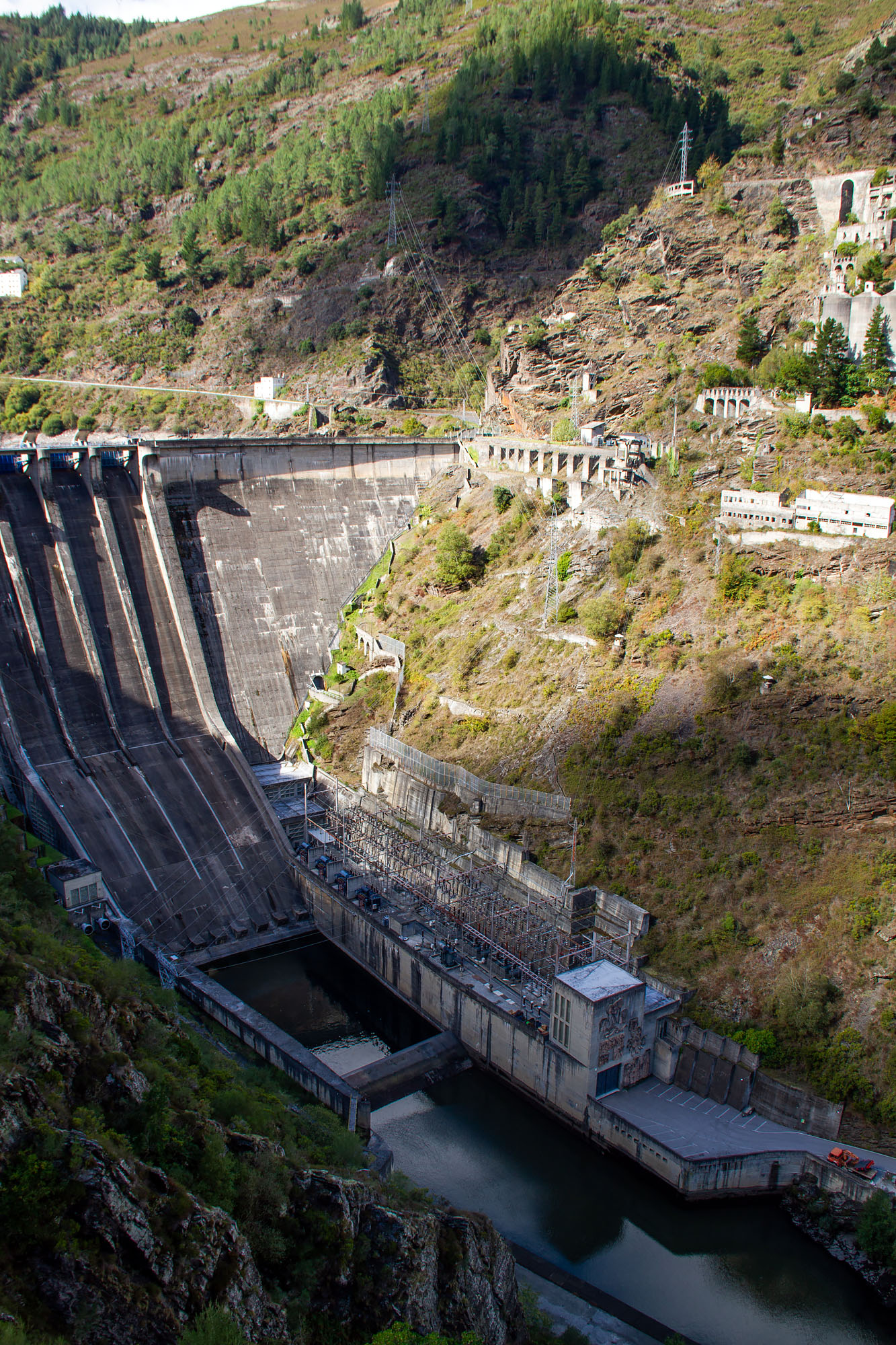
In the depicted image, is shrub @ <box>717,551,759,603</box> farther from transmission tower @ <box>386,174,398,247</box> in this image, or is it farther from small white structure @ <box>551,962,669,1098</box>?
transmission tower @ <box>386,174,398,247</box>

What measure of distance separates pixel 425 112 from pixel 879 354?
6820 centimetres

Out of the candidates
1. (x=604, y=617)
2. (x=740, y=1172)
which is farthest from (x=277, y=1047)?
(x=604, y=617)

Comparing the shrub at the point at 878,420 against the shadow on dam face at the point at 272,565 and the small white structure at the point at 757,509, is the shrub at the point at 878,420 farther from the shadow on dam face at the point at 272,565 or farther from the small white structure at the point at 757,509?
the shadow on dam face at the point at 272,565

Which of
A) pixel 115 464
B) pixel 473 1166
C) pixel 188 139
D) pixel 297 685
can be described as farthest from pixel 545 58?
pixel 473 1166

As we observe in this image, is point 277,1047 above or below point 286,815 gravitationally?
below

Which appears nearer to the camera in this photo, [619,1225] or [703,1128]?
[619,1225]

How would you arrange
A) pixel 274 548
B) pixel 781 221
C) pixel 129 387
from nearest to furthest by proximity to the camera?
pixel 274 548, pixel 781 221, pixel 129 387

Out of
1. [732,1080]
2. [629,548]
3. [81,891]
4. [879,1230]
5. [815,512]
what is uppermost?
[815,512]

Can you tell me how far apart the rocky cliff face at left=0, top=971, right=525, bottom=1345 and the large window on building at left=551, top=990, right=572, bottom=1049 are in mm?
12104

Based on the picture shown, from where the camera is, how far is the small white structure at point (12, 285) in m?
94.8

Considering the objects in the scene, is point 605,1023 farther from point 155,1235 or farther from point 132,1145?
point 155,1235

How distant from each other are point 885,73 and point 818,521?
115 feet

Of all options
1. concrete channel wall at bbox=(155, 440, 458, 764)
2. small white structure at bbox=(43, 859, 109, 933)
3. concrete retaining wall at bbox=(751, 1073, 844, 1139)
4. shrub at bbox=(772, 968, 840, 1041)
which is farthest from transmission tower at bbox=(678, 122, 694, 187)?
concrete retaining wall at bbox=(751, 1073, 844, 1139)

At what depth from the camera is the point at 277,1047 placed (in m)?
33.6
